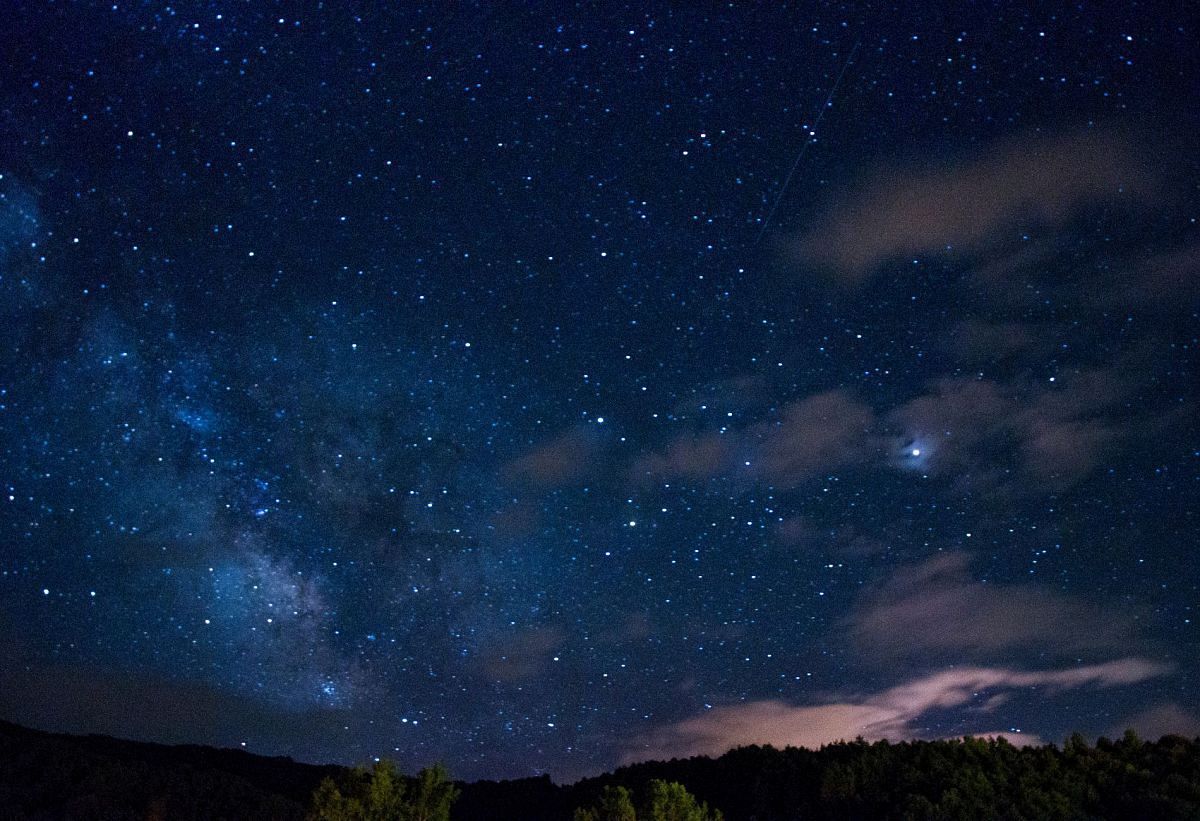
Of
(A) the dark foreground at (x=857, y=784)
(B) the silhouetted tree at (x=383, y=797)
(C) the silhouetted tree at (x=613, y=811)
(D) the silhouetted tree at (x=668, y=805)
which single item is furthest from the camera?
(A) the dark foreground at (x=857, y=784)

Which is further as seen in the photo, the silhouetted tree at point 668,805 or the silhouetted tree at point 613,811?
the silhouetted tree at point 668,805

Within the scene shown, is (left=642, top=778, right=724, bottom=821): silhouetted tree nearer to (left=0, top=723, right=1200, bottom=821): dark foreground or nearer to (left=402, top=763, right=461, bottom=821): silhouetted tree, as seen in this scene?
(left=402, top=763, right=461, bottom=821): silhouetted tree

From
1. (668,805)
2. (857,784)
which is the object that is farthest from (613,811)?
(857,784)

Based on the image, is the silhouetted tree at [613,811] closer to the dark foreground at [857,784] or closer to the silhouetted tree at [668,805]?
the silhouetted tree at [668,805]

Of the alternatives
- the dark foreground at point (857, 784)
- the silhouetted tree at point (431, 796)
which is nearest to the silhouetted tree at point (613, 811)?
the silhouetted tree at point (431, 796)

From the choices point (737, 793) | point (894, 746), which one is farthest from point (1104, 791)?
point (737, 793)

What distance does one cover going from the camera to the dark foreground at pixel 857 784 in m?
21.2

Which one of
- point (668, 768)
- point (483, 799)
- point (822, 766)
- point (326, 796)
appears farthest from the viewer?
point (483, 799)

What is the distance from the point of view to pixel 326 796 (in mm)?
18359

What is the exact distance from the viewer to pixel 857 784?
2934 centimetres

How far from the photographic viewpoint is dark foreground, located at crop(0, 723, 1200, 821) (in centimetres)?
2122

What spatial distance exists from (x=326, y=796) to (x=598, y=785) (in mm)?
33412

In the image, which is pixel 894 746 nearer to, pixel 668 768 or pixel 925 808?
pixel 925 808

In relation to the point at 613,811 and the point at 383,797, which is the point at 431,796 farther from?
the point at 613,811
